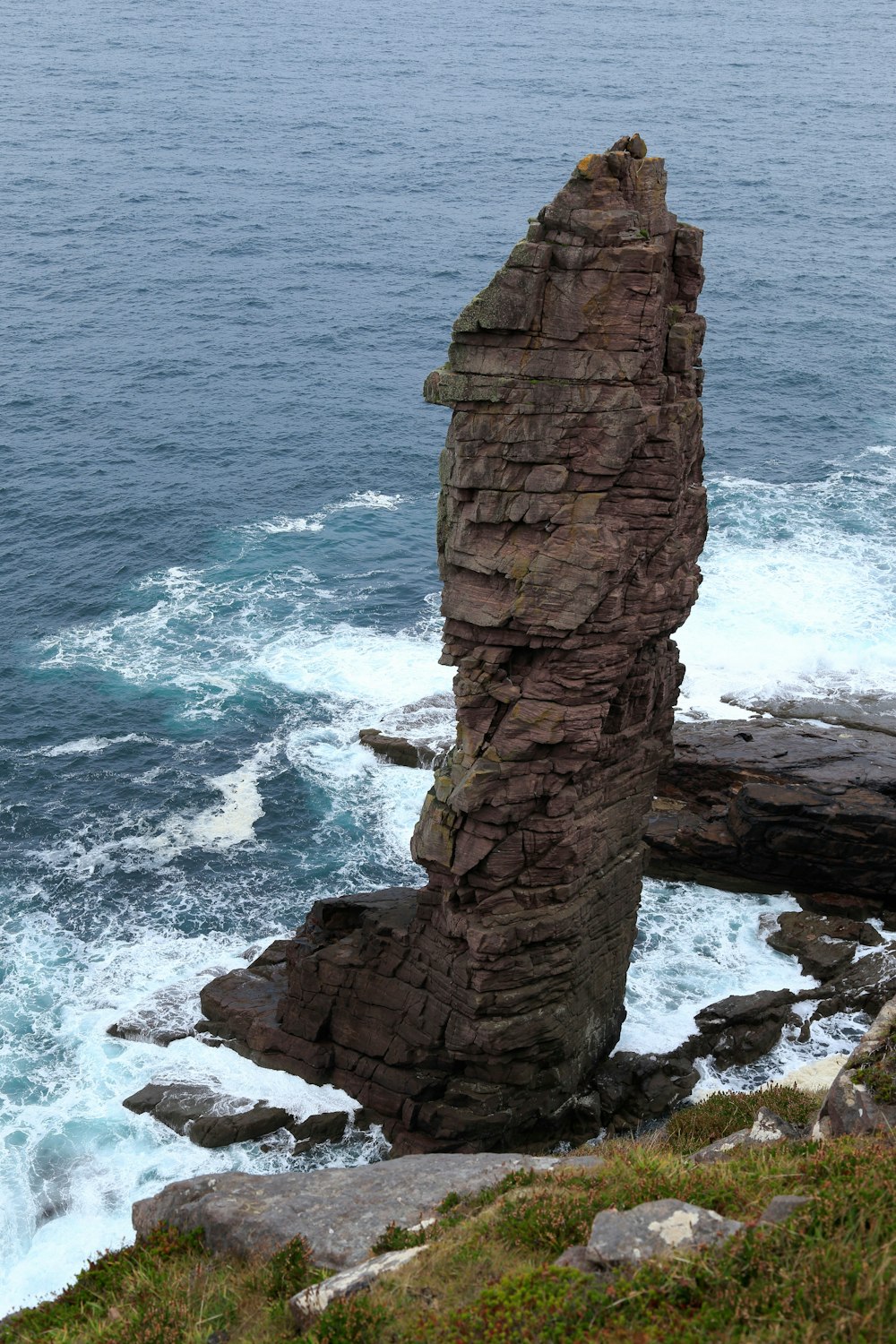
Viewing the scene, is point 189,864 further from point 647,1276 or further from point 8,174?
point 8,174

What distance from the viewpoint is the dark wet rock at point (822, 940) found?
44.3m

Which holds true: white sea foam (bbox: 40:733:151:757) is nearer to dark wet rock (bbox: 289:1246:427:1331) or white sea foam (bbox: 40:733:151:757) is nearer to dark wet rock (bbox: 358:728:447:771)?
dark wet rock (bbox: 358:728:447:771)

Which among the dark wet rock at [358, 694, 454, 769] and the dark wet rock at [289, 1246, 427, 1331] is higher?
the dark wet rock at [289, 1246, 427, 1331]

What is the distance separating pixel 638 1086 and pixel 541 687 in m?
13.8

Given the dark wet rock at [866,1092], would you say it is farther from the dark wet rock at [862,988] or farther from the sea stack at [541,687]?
the dark wet rock at [862,988]

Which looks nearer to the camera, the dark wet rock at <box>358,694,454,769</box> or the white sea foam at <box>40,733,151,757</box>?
the white sea foam at <box>40,733,151,757</box>

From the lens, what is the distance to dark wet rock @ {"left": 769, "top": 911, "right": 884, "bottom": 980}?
44344 millimetres

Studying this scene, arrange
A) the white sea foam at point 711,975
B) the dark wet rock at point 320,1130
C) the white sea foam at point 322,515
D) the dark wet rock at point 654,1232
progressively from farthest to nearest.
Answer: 1. the white sea foam at point 322,515
2. the white sea foam at point 711,975
3. the dark wet rock at point 320,1130
4. the dark wet rock at point 654,1232

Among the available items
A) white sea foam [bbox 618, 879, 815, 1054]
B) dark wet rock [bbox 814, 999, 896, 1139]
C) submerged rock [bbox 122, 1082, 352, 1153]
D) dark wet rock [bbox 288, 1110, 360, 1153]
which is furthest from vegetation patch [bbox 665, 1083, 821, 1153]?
submerged rock [bbox 122, 1082, 352, 1153]

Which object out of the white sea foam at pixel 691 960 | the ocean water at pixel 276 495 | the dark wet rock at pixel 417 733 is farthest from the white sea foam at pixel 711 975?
the dark wet rock at pixel 417 733

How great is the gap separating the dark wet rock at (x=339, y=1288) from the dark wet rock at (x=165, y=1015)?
22872 mm

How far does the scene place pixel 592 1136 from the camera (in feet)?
123

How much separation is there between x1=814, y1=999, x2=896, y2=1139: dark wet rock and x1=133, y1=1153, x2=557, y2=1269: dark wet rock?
5.38m

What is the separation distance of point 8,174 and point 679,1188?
131107mm
